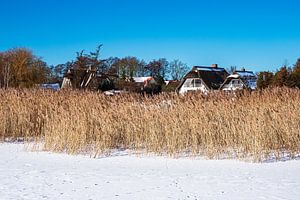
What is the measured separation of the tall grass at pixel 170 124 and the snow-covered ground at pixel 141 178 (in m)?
0.59

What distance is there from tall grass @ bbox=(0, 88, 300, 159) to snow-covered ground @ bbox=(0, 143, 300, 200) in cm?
59

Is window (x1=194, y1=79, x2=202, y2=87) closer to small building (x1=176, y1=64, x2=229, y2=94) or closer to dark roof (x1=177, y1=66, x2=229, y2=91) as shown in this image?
small building (x1=176, y1=64, x2=229, y2=94)

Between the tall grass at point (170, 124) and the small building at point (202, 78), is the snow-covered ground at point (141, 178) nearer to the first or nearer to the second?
the tall grass at point (170, 124)

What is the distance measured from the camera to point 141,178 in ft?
17.4

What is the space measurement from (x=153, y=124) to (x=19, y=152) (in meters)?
2.74

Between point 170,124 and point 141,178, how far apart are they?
8.43 feet

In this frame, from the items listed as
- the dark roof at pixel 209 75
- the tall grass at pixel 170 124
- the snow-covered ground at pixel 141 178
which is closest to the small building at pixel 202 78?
the dark roof at pixel 209 75

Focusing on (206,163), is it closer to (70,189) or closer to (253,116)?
(253,116)

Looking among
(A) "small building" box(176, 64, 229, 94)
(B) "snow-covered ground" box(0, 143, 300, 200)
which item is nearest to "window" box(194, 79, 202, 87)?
(A) "small building" box(176, 64, 229, 94)

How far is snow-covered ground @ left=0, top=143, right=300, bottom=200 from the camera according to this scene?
446cm

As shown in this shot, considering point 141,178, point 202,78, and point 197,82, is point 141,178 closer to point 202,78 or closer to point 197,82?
point 202,78

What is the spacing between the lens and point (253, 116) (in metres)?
7.50

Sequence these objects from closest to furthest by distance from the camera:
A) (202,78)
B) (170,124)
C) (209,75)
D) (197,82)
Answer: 1. (170,124)
2. (202,78)
3. (197,82)
4. (209,75)

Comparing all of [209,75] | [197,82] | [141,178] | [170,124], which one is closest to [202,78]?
[197,82]
